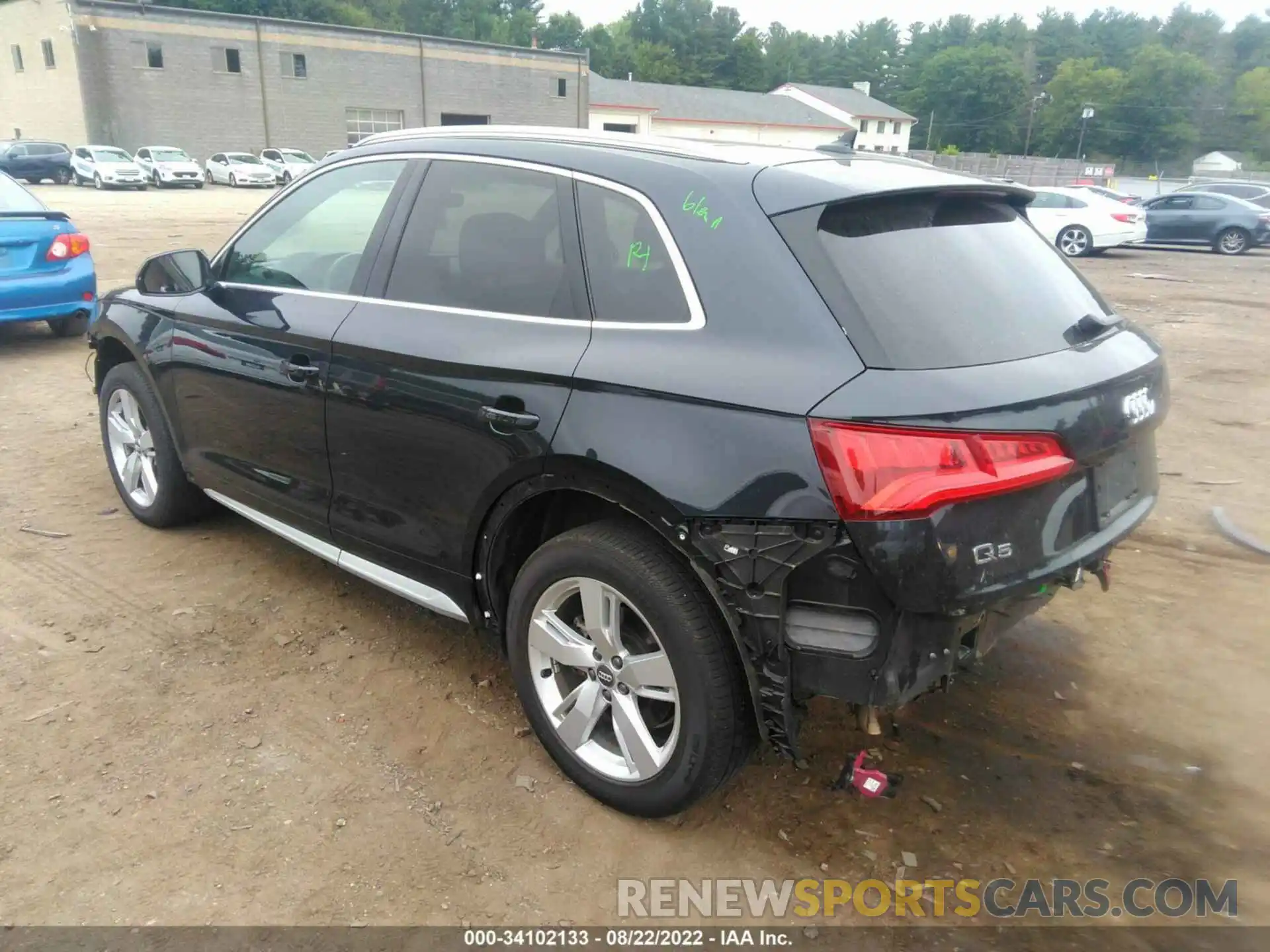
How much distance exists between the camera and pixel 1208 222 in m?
22.5

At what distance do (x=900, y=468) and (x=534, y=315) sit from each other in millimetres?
1237

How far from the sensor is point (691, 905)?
2.54m

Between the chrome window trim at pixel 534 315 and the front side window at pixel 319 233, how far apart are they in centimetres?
3

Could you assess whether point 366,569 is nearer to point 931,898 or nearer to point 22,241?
point 931,898

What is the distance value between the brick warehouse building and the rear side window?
52526mm

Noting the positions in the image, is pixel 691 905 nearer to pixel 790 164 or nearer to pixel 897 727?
pixel 897 727

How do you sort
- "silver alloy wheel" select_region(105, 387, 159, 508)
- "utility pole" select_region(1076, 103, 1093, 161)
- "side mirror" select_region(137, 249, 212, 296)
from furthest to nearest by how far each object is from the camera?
"utility pole" select_region(1076, 103, 1093, 161)
"silver alloy wheel" select_region(105, 387, 159, 508)
"side mirror" select_region(137, 249, 212, 296)

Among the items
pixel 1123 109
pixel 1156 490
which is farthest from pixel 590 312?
pixel 1123 109

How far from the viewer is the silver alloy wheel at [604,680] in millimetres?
2676

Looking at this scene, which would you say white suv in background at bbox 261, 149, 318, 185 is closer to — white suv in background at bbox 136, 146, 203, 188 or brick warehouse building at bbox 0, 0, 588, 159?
white suv in background at bbox 136, 146, 203, 188

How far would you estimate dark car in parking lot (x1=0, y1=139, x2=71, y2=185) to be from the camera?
36.4 m

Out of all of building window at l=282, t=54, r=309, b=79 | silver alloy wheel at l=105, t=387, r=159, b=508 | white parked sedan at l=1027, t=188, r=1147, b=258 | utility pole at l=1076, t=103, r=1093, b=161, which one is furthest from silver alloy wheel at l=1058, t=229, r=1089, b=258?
utility pole at l=1076, t=103, r=1093, b=161

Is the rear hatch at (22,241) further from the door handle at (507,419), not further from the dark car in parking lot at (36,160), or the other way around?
the dark car in parking lot at (36,160)

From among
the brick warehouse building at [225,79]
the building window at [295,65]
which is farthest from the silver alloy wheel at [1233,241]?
the building window at [295,65]
